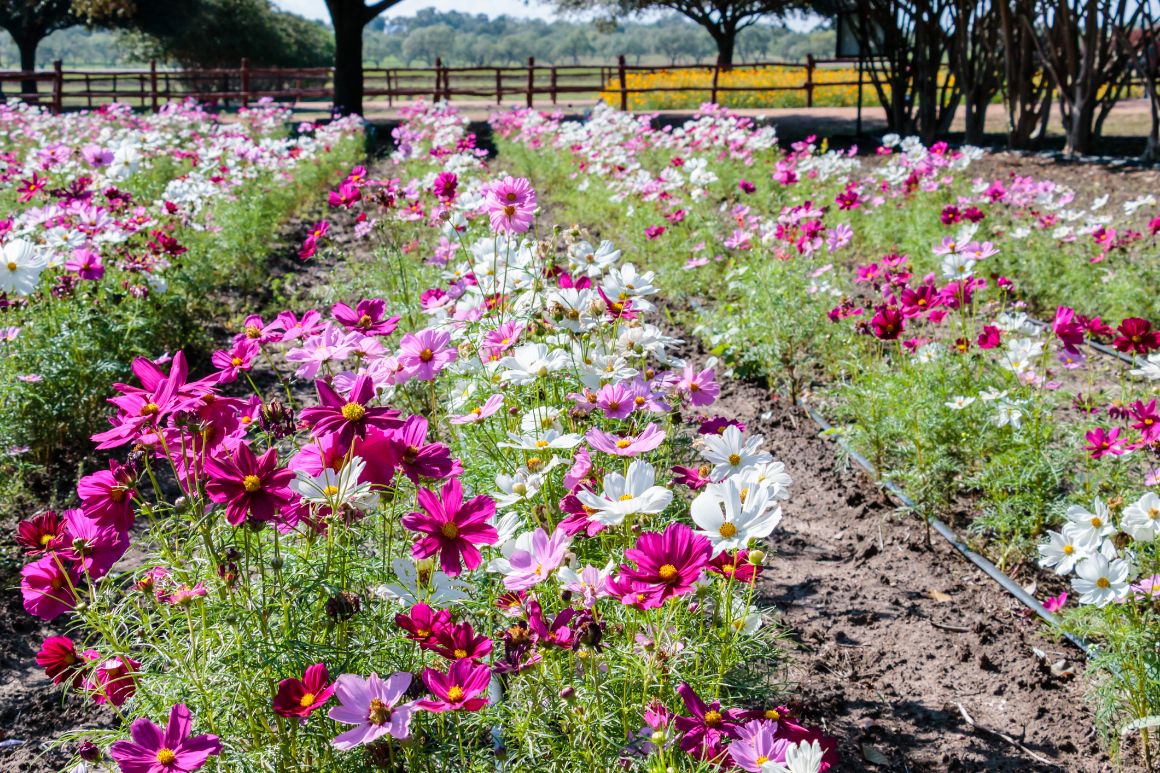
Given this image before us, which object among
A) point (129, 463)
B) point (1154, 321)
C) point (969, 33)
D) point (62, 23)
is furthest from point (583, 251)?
point (62, 23)

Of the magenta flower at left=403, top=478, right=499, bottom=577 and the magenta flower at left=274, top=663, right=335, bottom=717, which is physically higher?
the magenta flower at left=403, top=478, right=499, bottom=577

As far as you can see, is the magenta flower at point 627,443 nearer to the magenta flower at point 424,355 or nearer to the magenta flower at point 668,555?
the magenta flower at point 668,555

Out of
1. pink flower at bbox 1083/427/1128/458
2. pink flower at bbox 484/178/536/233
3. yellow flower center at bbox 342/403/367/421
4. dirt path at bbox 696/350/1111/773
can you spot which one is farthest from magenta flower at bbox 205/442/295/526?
pink flower at bbox 1083/427/1128/458

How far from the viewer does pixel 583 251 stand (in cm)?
289

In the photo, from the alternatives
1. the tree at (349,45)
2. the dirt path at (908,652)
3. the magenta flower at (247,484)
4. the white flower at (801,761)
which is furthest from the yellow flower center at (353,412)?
the tree at (349,45)

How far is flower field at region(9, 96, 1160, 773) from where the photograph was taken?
59.1 inches

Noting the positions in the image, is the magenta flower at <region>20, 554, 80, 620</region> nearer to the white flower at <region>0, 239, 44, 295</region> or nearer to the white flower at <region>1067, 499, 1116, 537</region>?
the white flower at <region>0, 239, 44, 295</region>

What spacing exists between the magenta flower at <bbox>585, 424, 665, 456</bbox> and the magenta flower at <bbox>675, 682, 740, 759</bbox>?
407 millimetres

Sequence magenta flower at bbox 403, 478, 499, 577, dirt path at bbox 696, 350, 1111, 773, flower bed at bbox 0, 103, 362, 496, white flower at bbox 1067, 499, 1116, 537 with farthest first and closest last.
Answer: flower bed at bbox 0, 103, 362, 496 < dirt path at bbox 696, 350, 1111, 773 < white flower at bbox 1067, 499, 1116, 537 < magenta flower at bbox 403, 478, 499, 577

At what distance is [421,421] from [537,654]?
0.45m

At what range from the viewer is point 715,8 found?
37906 millimetres

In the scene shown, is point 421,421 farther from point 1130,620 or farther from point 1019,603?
point 1019,603

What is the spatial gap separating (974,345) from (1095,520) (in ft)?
5.69

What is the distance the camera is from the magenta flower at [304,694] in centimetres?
135
